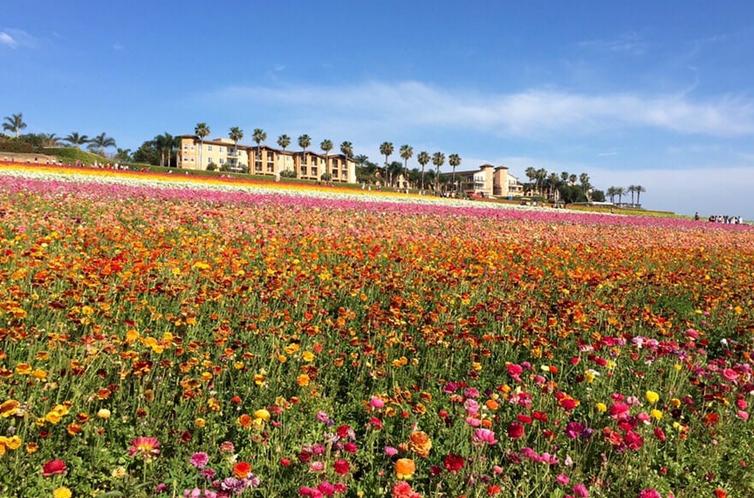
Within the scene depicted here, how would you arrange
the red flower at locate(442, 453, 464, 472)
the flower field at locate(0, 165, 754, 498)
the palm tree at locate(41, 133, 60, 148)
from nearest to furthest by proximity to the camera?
the red flower at locate(442, 453, 464, 472), the flower field at locate(0, 165, 754, 498), the palm tree at locate(41, 133, 60, 148)

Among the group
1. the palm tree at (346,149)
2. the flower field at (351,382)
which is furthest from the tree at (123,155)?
the flower field at (351,382)

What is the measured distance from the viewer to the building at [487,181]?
15262cm

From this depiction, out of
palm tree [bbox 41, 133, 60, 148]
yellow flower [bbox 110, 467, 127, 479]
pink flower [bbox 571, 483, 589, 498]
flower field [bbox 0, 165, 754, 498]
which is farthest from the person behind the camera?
palm tree [bbox 41, 133, 60, 148]

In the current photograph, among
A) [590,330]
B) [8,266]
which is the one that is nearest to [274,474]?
[590,330]

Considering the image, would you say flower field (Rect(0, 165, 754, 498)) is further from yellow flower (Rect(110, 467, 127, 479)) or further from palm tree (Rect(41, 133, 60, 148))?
palm tree (Rect(41, 133, 60, 148))

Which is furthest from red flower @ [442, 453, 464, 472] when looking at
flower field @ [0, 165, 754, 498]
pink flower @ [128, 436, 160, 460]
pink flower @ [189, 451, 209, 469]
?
pink flower @ [128, 436, 160, 460]

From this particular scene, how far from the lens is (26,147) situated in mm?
65062

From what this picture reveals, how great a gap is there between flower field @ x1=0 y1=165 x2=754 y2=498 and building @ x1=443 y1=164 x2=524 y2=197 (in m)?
144

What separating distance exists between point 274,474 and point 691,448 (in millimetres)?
2896

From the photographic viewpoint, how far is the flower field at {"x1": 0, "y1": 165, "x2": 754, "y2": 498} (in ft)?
9.02

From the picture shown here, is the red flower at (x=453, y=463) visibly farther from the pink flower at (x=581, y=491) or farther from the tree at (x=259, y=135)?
the tree at (x=259, y=135)

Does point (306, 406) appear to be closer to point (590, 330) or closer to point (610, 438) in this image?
point (610, 438)

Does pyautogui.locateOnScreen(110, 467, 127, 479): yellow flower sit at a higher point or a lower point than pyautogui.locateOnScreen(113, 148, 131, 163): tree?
lower

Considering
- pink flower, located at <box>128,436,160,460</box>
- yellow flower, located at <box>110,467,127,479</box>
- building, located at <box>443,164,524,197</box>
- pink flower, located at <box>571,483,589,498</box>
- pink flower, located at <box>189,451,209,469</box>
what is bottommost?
yellow flower, located at <box>110,467,127,479</box>
